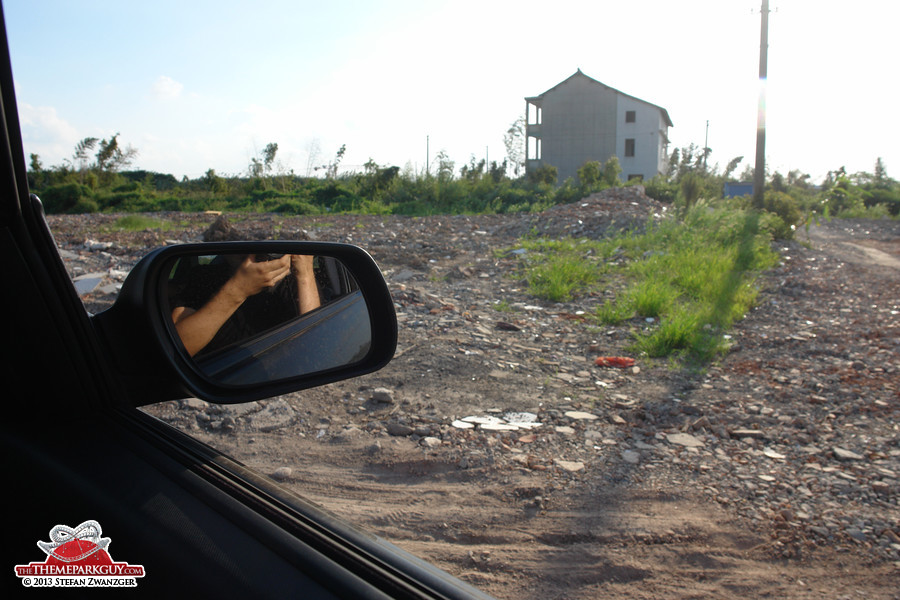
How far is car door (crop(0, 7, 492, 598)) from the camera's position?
79cm

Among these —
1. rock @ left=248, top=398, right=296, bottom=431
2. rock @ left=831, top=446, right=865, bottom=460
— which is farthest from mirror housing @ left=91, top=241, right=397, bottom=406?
rock @ left=831, top=446, right=865, bottom=460

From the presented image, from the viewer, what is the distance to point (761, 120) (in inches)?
606

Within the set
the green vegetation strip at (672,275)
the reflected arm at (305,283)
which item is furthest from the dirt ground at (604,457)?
the reflected arm at (305,283)

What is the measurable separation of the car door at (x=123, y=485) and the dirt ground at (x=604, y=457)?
125cm

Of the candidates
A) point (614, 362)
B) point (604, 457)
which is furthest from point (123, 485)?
point (614, 362)

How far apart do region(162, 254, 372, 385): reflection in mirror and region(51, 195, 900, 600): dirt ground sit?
3.23ft

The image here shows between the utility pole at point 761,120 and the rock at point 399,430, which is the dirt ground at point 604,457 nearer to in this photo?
the rock at point 399,430

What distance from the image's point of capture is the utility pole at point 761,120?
50.5 ft

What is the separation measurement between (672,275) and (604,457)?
17.6 ft

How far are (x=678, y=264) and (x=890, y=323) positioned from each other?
2626 millimetres

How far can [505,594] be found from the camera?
189 centimetres

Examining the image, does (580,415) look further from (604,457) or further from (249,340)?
(249,340)

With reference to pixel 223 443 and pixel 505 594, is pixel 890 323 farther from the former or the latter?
pixel 223 443

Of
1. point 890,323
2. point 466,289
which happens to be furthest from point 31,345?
point 890,323
